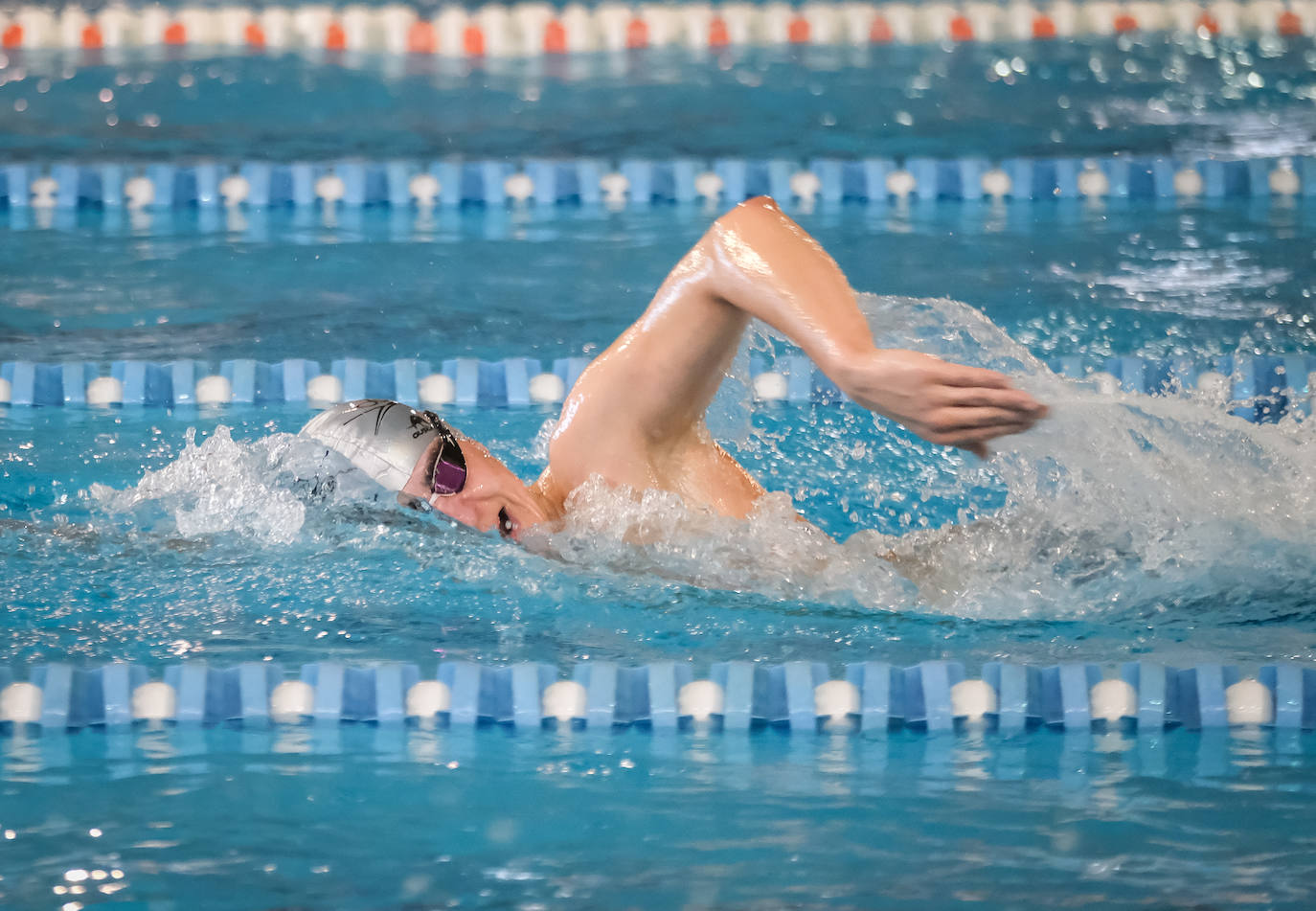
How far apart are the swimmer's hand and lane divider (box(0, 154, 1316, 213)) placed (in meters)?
3.89

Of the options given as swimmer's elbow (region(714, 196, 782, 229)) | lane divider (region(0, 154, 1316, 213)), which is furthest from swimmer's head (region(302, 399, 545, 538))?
lane divider (region(0, 154, 1316, 213))

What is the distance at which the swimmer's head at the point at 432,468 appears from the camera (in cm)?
279

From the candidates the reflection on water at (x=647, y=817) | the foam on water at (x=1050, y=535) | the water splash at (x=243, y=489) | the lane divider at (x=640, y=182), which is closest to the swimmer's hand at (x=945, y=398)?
the reflection on water at (x=647, y=817)

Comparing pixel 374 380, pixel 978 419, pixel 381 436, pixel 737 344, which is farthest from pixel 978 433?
pixel 374 380

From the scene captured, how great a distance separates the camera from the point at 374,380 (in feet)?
14.7

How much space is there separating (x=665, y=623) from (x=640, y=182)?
327 centimetres

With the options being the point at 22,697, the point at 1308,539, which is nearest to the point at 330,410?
the point at 22,697

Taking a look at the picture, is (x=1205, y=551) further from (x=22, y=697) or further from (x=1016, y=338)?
(x=22, y=697)

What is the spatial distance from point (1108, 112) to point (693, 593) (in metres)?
4.35

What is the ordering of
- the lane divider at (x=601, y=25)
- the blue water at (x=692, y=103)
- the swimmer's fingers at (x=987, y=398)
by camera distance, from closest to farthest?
1. the swimmer's fingers at (x=987, y=398)
2. the blue water at (x=692, y=103)
3. the lane divider at (x=601, y=25)

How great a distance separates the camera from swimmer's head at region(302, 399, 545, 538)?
2.79m

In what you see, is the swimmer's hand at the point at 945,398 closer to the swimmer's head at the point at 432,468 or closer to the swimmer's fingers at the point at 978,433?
the swimmer's fingers at the point at 978,433

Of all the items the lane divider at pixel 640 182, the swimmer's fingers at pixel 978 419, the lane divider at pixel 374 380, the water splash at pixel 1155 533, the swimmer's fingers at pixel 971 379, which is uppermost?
the lane divider at pixel 640 182

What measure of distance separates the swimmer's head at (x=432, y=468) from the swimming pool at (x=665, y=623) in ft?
0.31
